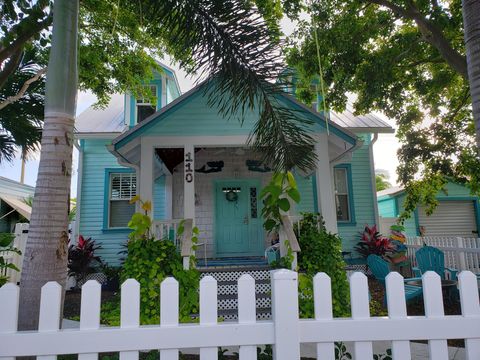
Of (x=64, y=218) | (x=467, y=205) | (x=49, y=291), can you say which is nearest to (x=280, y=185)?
(x=64, y=218)

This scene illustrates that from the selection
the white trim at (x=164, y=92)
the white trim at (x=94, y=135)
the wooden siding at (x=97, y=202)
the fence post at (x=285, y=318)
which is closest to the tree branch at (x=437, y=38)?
the white trim at (x=164, y=92)

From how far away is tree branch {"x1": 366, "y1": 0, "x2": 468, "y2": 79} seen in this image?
645cm

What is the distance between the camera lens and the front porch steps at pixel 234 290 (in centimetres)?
500

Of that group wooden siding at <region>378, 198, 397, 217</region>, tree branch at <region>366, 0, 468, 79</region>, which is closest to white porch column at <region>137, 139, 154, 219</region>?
tree branch at <region>366, 0, 468, 79</region>

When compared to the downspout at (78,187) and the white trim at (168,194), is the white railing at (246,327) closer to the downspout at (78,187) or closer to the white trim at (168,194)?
the white trim at (168,194)

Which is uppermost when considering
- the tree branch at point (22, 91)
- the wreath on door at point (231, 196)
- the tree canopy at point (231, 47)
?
the tree branch at point (22, 91)

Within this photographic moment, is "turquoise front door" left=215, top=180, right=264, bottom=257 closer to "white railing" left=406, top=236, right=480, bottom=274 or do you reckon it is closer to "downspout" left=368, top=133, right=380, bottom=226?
"downspout" left=368, top=133, right=380, bottom=226

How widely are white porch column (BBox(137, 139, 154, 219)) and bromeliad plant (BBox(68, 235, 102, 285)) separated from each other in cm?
382

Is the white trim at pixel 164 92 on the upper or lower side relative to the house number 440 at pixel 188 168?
upper

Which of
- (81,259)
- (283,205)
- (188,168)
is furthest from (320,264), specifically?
(81,259)

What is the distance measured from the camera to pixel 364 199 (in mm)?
9953

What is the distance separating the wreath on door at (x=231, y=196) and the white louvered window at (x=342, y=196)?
3205mm

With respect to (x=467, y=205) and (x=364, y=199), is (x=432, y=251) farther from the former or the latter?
(x=467, y=205)

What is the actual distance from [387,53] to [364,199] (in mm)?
4445
